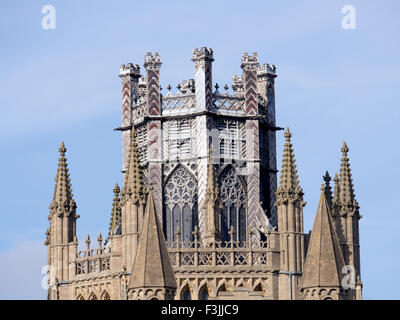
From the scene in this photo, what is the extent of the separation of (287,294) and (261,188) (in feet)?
40.1

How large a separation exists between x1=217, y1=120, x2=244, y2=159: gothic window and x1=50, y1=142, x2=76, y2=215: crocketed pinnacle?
1017cm

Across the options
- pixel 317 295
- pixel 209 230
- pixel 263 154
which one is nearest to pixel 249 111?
pixel 263 154

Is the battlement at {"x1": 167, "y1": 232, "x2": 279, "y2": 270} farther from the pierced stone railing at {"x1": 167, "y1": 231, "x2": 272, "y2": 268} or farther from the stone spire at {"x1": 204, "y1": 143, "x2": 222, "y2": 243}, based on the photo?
the stone spire at {"x1": 204, "y1": 143, "x2": 222, "y2": 243}

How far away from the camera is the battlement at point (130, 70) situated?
11988 cm

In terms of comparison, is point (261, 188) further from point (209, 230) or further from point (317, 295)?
point (317, 295)

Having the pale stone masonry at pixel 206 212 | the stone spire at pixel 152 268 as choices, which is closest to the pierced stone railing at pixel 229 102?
the pale stone masonry at pixel 206 212

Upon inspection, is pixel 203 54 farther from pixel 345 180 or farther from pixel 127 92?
pixel 345 180

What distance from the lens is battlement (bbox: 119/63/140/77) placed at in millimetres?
119875

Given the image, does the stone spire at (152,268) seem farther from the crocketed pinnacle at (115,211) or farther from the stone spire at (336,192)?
the stone spire at (336,192)

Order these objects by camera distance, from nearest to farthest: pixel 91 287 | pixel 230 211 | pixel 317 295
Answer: pixel 317 295 < pixel 91 287 < pixel 230 211

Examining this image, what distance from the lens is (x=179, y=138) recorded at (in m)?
118

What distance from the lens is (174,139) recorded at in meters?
118

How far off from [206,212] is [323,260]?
10.9 m

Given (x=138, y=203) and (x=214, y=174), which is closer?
(x=138, y=203)
